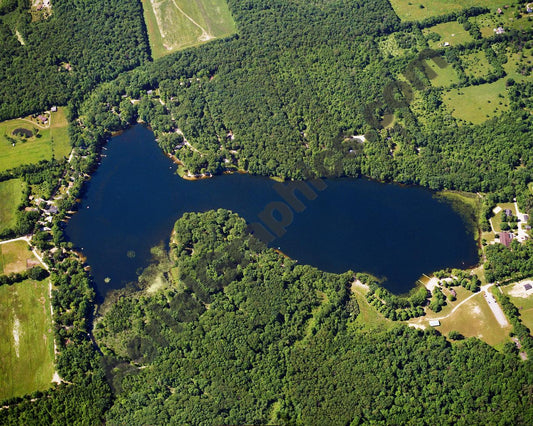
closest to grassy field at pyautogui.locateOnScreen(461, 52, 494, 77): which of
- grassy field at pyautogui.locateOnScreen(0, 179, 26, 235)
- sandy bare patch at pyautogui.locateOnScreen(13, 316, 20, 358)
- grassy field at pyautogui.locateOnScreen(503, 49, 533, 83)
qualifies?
grassy field at pyautogui.locateOnScreen(503, 49, 533, 83)

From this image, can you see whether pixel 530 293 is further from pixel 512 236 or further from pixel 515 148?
pixel 515 148

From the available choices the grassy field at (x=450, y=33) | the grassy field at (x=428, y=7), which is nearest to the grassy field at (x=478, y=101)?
the grassy field at (x=450, y=33)

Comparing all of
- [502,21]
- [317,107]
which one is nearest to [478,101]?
[502,21]

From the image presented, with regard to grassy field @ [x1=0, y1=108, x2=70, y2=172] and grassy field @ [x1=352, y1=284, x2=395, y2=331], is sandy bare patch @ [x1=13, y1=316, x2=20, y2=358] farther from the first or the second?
grassy field @ [x1=352, y1=284, x2=395, y2=331]

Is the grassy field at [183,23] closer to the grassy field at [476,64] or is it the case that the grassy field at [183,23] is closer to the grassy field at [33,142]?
the grassy field at [33,142]

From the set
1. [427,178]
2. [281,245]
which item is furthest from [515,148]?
[281,245]

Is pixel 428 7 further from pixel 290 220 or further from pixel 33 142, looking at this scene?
pixel 33 142
